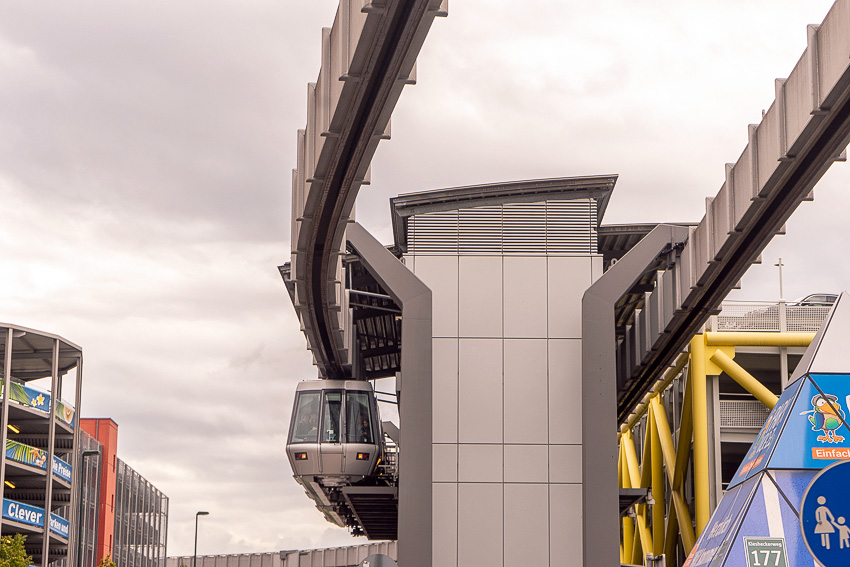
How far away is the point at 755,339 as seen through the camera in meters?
40.6

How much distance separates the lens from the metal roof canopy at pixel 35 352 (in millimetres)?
59281

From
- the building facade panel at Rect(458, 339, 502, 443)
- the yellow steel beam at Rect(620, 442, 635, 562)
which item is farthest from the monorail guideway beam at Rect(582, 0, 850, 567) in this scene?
the yellow steel beam at Rect(620, 442, 635, 562)

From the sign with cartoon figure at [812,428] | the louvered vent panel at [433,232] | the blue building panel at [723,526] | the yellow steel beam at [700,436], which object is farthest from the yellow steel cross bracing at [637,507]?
the sign with cartoon figure at [812,428]

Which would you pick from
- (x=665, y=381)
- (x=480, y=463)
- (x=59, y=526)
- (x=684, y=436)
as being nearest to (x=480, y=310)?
(x=480, y=463)

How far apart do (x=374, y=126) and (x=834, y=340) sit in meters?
7.97

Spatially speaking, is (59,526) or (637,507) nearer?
(637,507)

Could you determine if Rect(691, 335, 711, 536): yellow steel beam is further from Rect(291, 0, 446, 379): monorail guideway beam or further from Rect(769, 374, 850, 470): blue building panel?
Rect(769, 374, 850, 470): blue building panel

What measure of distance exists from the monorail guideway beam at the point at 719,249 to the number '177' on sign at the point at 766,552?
263 inches

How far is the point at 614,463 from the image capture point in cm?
2905

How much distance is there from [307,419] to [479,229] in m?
7.81

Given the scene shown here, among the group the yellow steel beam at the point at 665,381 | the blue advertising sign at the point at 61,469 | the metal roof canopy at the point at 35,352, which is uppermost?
the metal roof canopy at the point at 35,352

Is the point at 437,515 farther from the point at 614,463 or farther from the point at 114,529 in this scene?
the point at 114,529

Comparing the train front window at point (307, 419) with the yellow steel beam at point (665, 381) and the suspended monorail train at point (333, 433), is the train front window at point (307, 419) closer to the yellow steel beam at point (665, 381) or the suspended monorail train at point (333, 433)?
the suspended monorail train at point (333, 433)

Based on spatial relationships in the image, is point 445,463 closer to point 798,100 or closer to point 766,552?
point 798,100
